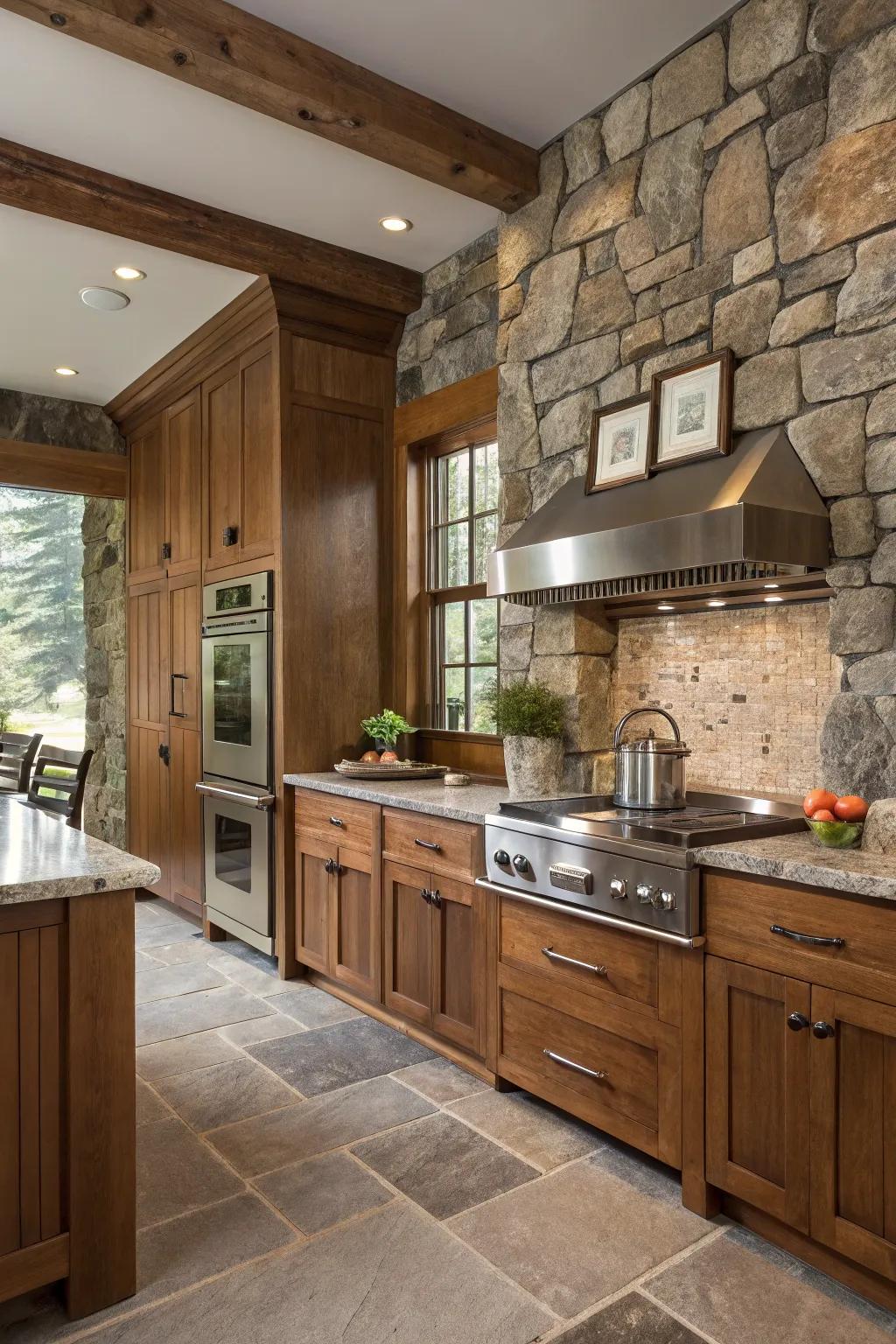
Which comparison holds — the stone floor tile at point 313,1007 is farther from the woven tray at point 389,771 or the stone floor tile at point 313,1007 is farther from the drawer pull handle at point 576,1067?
the drawer pull handle at point 576,1067

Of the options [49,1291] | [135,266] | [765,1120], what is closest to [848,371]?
[765,1120]

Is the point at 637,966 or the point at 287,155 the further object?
the point at 287,155

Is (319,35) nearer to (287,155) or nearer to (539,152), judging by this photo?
(287,155)

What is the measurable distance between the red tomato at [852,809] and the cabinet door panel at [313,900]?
2.02 metres

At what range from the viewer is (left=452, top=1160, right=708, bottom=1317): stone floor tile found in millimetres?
1911

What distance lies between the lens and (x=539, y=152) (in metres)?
3.30

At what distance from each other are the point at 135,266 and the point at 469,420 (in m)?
1.56

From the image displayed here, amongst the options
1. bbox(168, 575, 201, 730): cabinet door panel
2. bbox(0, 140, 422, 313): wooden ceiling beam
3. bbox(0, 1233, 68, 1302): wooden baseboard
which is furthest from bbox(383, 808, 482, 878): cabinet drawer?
bbox(0, 140, 422, 313): wooden ceiling beam

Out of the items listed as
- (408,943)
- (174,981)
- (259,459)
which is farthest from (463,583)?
(174,981)

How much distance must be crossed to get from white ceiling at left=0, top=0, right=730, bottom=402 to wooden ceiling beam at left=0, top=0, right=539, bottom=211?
5 centimetres

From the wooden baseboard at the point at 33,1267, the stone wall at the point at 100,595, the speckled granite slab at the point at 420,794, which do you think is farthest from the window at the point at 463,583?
the stone wall at the point at 100,595

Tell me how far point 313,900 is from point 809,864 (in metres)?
2.33

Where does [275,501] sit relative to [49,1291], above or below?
above

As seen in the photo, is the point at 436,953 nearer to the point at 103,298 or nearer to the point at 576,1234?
the point at 576,1234
